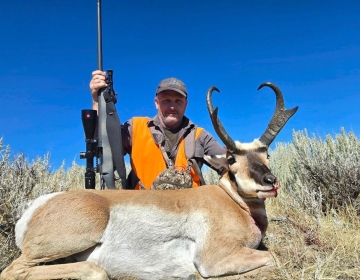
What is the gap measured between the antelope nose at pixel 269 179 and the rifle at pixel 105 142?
2.23 meters

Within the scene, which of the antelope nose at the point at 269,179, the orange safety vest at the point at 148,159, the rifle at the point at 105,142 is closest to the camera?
the antelope nose at the point at 269,179

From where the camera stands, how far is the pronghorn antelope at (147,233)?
11.3ft

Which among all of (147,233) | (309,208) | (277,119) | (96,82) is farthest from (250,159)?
(96,82)

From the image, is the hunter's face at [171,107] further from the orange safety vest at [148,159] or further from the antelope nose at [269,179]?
the antelope nose at [269,179]

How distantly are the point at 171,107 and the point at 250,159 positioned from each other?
2.32m

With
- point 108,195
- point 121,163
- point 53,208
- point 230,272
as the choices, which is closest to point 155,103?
point 121,163

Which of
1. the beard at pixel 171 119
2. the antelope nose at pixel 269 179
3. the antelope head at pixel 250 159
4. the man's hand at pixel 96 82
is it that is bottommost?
the antelope nose at pixel 269 179

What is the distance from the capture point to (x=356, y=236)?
413cm

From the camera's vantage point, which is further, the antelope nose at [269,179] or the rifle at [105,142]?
the rifle at [105,142]

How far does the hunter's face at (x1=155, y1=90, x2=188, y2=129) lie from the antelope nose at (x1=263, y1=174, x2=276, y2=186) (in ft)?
8.77

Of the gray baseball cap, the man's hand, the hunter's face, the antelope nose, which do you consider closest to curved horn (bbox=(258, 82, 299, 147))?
the antelope nose

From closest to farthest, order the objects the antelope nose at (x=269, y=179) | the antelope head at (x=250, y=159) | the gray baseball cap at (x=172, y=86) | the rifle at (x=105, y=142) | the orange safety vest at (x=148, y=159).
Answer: the antelope nose at (x=269, y=179) < the antelope head at (x=250, y=159) < the rifle at (x=105, y=142) < the orange safety vest at (x=148, y=159) < the gray baseball cap at (x=172, y=86)

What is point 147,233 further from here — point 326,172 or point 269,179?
point 326,172

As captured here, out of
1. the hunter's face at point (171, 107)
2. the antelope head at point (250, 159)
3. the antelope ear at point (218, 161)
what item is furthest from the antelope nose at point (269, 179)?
the hunter's face at point (171, 107)
